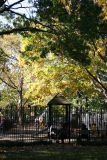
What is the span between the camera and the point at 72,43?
10.4m

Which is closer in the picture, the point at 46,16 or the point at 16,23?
the point at 46,16

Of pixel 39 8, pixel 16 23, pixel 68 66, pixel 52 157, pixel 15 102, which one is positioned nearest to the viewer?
pixel 52 157

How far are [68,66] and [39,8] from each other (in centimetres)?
637

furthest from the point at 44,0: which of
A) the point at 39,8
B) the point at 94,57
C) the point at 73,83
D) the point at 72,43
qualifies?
the point at 73,83

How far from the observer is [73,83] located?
1834 cm

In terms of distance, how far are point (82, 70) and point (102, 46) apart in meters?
2.42

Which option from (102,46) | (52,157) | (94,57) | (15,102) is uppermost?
(102,46)

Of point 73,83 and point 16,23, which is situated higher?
point 16,23

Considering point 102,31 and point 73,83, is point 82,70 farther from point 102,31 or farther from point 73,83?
point 102,31

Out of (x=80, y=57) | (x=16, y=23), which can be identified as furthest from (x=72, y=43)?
(x=16, y=23)

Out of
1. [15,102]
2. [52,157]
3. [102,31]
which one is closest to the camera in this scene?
[52,157]

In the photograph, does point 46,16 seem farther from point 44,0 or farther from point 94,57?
point 94,57

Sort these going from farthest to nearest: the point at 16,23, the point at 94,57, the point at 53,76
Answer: the point at 53,76, the point at 94,57, the point at 16,23

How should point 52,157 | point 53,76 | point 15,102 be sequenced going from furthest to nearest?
point 15,102 → point 53,76 → point 52,157
